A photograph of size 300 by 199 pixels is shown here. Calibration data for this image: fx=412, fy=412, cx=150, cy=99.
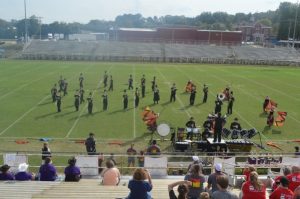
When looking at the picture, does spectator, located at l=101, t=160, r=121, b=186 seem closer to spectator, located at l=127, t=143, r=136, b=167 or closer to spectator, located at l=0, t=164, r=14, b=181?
spectator, located at l=0, t=164, r=14, b=181

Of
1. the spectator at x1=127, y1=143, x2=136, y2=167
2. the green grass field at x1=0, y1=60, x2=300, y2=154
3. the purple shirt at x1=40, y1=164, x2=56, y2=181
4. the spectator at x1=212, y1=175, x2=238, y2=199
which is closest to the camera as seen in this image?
the spectator at x1=212, y1=175, x2=238, y2=199

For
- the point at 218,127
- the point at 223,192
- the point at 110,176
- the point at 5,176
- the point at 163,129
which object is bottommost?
the point at 163,129

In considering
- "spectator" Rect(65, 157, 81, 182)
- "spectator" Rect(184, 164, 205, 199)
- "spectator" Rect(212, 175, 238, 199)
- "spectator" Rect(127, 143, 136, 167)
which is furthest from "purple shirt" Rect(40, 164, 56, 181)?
"spectator" Rect(212, 175, 238, 199)

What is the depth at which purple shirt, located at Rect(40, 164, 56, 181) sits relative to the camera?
366 inches

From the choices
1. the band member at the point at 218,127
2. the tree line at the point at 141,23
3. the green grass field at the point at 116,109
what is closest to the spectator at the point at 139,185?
the band member at the point at 218,127

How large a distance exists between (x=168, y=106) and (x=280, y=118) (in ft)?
24.5

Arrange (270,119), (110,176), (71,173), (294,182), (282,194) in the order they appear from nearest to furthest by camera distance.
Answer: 1. (282,194)
2. (294,182)
3. (110,176)
4. (71,173)
5. (270,119)

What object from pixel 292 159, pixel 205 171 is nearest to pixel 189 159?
pixel 205 171

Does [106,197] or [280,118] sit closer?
[106,197]

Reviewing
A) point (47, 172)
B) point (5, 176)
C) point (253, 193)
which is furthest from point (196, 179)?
point (5, 176)

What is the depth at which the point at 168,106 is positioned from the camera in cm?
2511

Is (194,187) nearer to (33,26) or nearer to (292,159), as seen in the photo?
(292,159)

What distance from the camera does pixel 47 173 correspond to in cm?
932

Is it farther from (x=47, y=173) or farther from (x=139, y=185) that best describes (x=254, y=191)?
(x=47, y=173)
